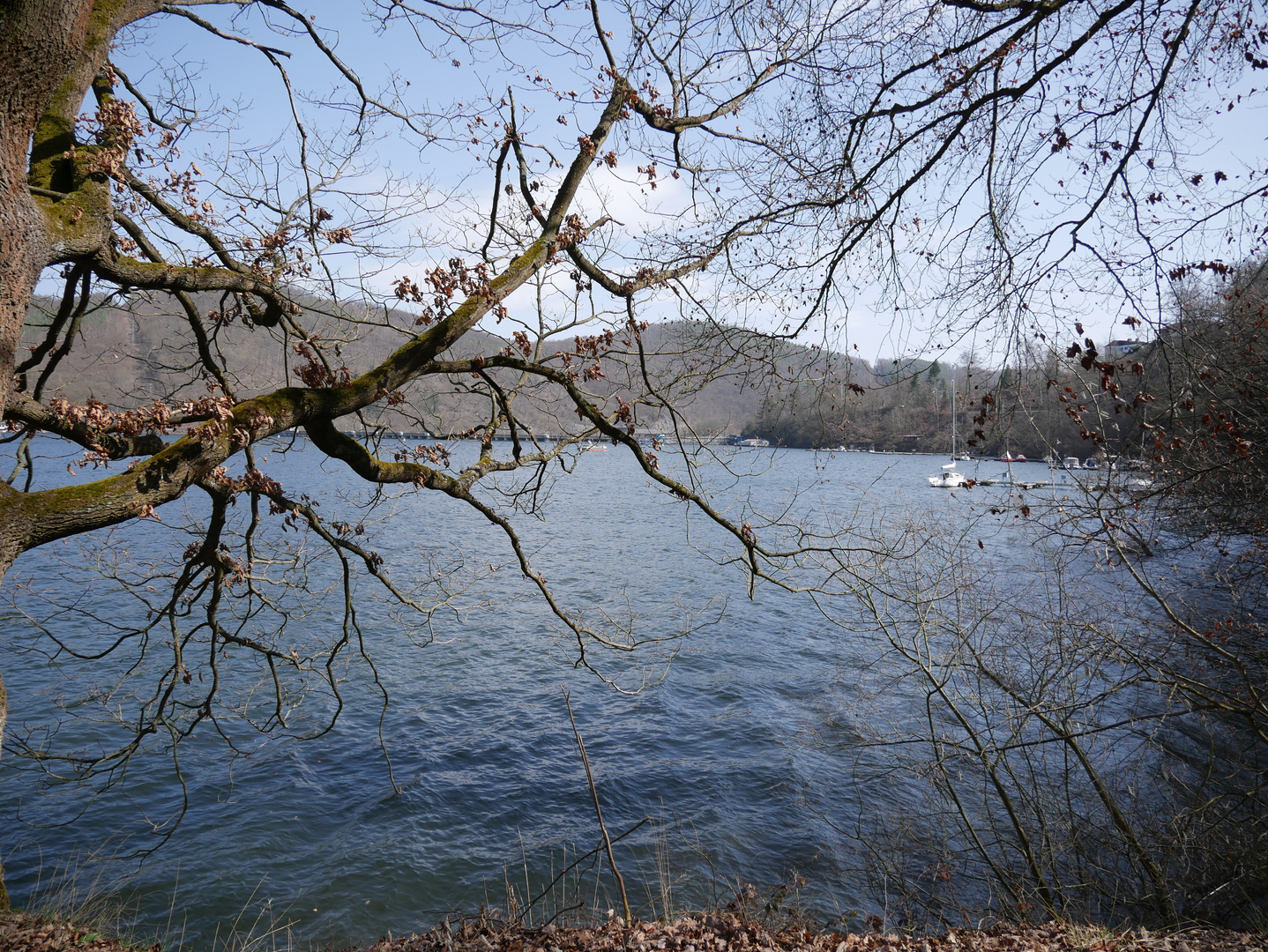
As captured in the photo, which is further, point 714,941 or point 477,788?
point 477,788

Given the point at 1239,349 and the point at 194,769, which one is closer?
the point at 1239,349

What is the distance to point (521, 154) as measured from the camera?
5.33m

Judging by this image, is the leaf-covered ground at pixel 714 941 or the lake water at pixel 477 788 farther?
the lake water at pixel 477 788

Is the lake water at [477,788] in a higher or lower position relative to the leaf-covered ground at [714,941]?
lower

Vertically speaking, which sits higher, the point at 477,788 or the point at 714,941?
the point at 714,941

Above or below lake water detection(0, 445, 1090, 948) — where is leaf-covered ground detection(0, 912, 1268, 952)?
above

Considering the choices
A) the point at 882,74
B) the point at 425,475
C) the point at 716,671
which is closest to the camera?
the point at 425,475

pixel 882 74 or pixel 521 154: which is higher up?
pixel 882 74

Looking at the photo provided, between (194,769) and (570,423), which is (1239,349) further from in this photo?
(194,769)

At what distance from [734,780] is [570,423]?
6509 millimetres

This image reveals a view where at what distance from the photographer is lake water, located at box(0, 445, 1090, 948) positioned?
313 inches

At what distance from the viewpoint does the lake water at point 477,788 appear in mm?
7938

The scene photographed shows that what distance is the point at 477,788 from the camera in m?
10.2

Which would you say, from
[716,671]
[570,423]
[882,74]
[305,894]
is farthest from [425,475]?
[716,671]
